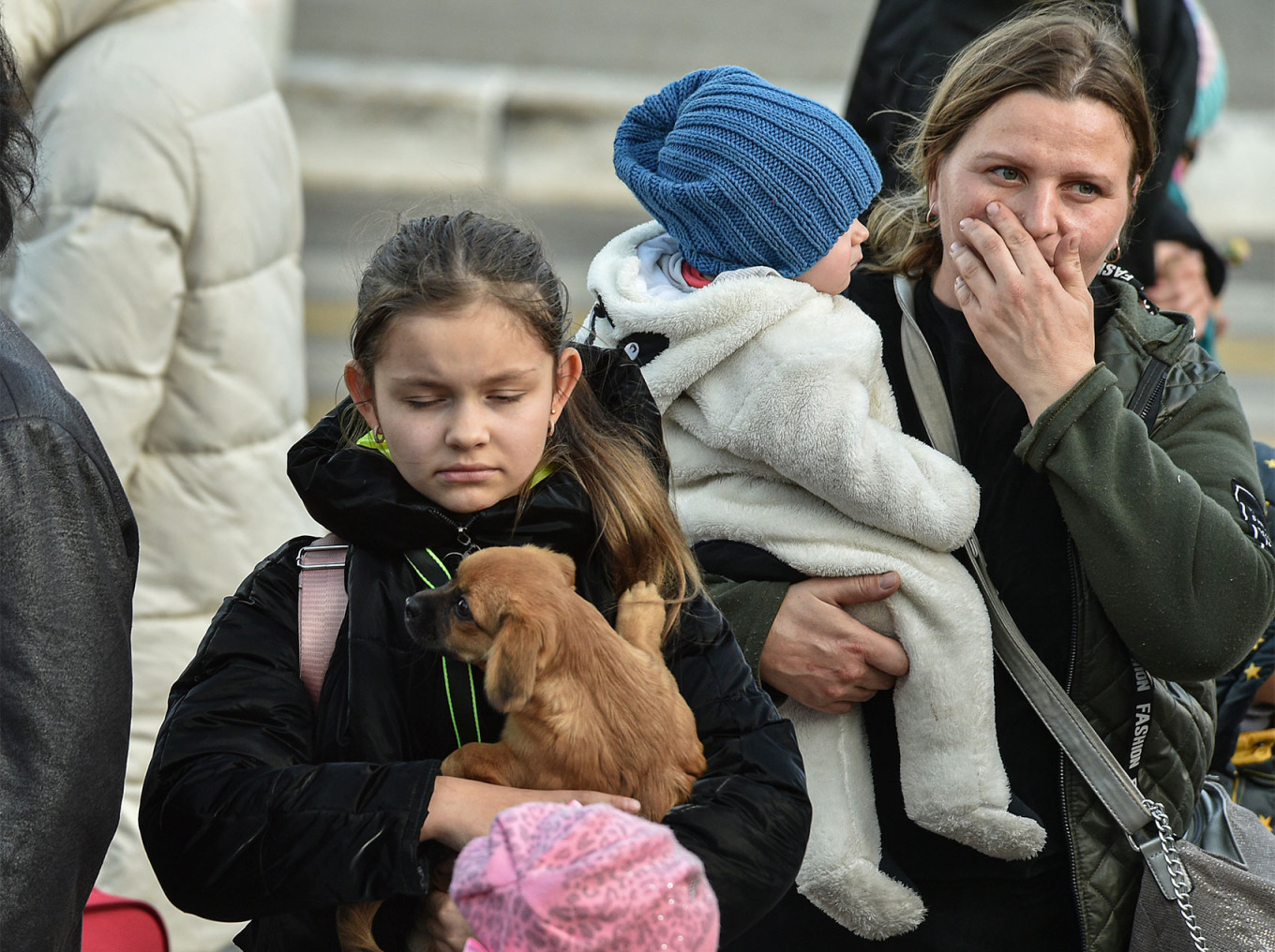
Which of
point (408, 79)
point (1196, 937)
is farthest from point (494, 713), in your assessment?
point (408, 79)

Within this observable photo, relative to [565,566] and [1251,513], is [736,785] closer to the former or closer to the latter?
[565,566]

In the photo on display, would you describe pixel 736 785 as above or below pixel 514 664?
below

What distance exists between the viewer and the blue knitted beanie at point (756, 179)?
194 cm

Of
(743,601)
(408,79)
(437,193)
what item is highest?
(437,193)

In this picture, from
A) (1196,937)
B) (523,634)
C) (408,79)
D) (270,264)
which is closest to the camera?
(523,634)

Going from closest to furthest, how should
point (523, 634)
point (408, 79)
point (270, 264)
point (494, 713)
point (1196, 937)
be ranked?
point (523, 634), point (494, 713), point (1196, 937), point (270, 264), point (408, 79)

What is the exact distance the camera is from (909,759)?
192cm

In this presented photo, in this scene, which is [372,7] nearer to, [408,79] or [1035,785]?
[408,79]

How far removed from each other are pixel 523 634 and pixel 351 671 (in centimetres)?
22

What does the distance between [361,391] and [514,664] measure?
42 centimetres

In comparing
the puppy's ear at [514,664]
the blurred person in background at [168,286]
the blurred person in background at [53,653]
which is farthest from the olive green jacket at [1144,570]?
the blurred person in background at [168,286]

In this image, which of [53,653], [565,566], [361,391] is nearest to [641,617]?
[565,566]

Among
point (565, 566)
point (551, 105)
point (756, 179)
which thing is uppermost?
point (756, 179)

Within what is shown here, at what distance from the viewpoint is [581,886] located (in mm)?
1183
